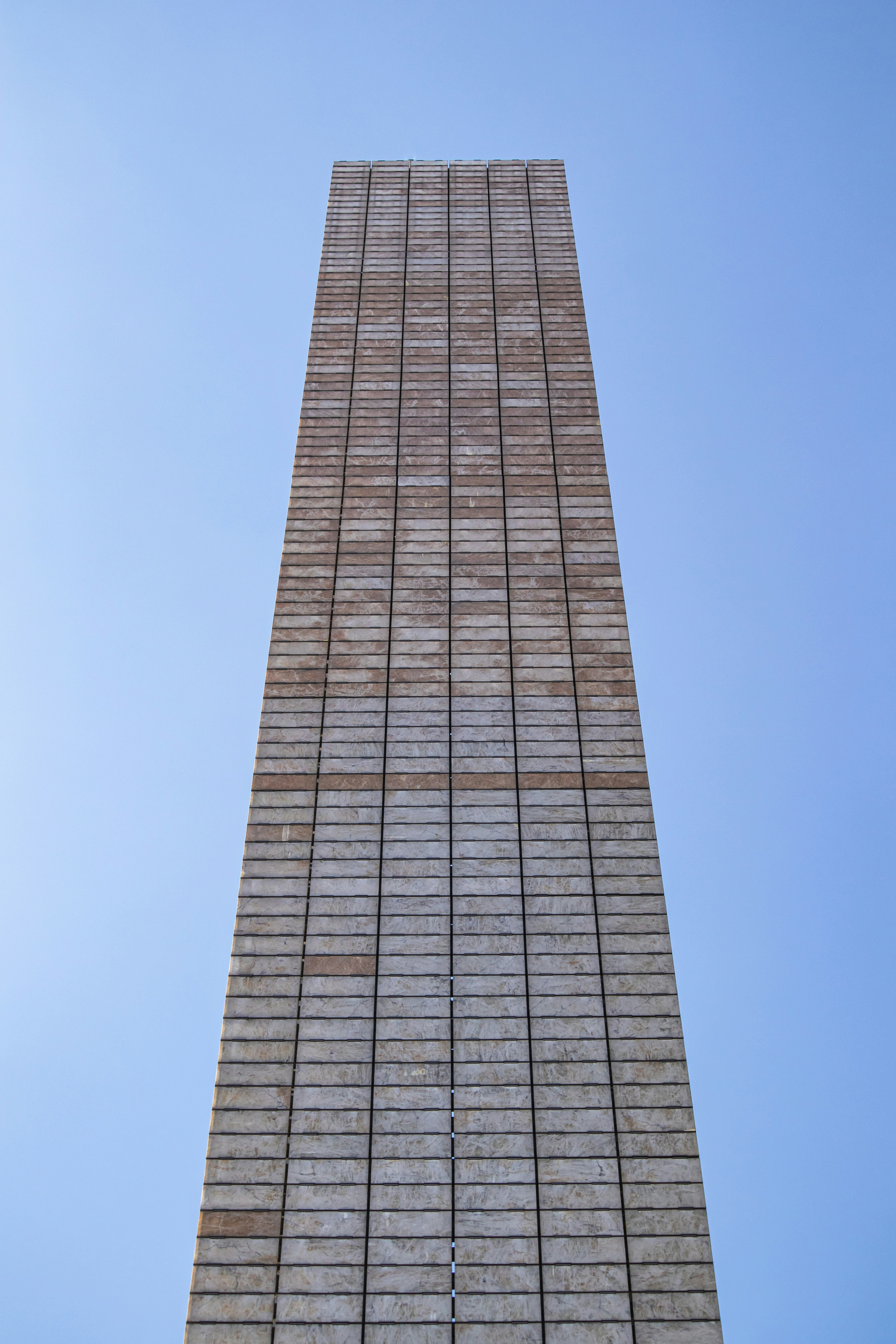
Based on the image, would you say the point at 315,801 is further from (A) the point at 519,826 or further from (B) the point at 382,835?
(A) the point at 519,826

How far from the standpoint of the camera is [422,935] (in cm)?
1575

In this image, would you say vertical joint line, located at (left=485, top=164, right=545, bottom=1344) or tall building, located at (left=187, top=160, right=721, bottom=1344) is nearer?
tall building, located at (left=187, top=160, right=721, bottom=1344)

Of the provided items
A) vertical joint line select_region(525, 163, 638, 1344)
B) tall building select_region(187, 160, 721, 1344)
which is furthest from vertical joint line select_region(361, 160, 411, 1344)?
vertical joint line select_region(525, 163, 638, 1344)

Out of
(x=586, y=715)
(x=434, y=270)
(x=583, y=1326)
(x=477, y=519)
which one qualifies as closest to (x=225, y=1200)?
(x=583, y=1326)

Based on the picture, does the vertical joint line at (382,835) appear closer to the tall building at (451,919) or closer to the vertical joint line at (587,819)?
the tall building at (451,919)

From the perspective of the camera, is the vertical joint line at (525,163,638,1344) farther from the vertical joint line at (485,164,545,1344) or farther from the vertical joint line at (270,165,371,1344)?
the vertical joint line at (270,165,371,1344)

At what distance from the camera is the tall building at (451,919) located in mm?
13352

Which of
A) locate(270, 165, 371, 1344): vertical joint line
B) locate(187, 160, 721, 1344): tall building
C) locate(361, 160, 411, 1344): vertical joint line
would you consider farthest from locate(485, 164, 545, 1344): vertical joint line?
locate(270, 165, 371, 1344): vertical joint line

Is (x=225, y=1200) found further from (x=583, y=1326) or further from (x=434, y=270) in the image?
(x=434, y=270)

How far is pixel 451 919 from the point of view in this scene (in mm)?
15906

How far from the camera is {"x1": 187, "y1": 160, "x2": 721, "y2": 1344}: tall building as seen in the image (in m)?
13.4

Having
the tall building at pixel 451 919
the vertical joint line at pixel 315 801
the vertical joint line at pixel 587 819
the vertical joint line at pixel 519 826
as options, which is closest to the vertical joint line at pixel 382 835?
the tall building at pixel 451 919

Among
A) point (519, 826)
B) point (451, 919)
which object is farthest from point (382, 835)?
point (519, 826)

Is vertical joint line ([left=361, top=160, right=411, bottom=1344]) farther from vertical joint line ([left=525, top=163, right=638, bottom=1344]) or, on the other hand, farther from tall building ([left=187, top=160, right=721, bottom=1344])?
vertical joint line ([left=525, top=163, right=638, bottom=1344])
